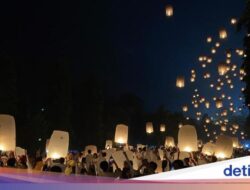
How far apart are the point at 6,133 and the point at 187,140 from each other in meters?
6.21

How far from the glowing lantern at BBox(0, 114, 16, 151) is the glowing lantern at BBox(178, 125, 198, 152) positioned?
582 cm

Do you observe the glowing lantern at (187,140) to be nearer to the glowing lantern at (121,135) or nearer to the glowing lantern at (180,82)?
the glowing lantern at (121,135)

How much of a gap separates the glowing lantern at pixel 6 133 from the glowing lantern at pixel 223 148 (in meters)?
6.75

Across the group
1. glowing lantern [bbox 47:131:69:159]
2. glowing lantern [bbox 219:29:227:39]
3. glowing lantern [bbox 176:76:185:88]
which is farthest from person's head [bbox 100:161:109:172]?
glowing lantern [bbox 176:76:185:88]

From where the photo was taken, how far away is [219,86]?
3134 cm

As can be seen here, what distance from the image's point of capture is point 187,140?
15711 mm

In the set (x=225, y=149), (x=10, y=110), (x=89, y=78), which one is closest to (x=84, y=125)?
(x=89, y=78)

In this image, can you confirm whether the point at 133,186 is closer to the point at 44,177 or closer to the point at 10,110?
the point at 44,177

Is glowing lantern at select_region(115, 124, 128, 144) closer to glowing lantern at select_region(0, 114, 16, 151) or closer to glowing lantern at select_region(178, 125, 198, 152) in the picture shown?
glowing lantern at select_region(178, 125, 198, 152)

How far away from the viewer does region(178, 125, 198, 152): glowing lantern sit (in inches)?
614

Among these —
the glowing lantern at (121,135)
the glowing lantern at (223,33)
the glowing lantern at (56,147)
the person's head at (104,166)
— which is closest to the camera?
the person's head at (104,166)

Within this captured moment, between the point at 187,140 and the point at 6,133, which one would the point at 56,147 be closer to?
the point at 6,133

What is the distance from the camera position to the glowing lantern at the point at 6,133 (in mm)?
12172

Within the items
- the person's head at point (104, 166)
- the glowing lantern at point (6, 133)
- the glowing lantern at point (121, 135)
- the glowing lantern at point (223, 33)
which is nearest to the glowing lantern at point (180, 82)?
the glowing lantern at point (223, 33)
